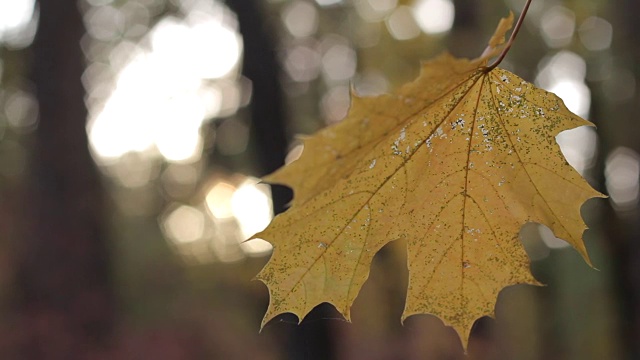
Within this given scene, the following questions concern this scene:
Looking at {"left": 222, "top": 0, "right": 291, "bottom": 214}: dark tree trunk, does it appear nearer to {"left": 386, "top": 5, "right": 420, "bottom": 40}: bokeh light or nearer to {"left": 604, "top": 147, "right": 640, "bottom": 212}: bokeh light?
{"left": 386, "top": 5, "right": 420, "bottom": 40}: bokeh light

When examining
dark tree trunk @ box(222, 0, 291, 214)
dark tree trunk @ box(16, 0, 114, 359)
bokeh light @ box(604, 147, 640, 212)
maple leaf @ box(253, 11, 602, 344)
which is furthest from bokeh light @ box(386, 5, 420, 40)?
maple leaf @ box(253, 11, 602, 344)

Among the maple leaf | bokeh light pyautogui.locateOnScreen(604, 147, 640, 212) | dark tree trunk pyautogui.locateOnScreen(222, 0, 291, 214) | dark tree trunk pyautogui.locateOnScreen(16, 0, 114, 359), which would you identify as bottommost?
dark tree trunk pyautogui.locateOnScreen(16, 0, 114, 359)

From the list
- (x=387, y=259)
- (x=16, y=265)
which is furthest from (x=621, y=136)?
(x=16, y=265)

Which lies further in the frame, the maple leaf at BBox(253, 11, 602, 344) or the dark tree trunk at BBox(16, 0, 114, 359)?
the dark tree trunk at BBox(16, 0, 114, 359)

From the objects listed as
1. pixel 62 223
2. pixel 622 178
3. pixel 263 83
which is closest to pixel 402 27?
pixel 263 83

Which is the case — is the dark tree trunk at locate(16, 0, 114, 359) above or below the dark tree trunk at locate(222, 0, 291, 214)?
below

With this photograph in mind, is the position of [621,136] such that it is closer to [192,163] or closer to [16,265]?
A: [16,265]

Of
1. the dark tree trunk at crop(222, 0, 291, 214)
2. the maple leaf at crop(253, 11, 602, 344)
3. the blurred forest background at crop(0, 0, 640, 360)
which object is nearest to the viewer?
the maple leaf at crop(253, 11, 602, 344)

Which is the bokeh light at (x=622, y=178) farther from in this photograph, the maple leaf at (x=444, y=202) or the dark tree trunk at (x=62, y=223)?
the maple leaf at (x=444, y=202)
